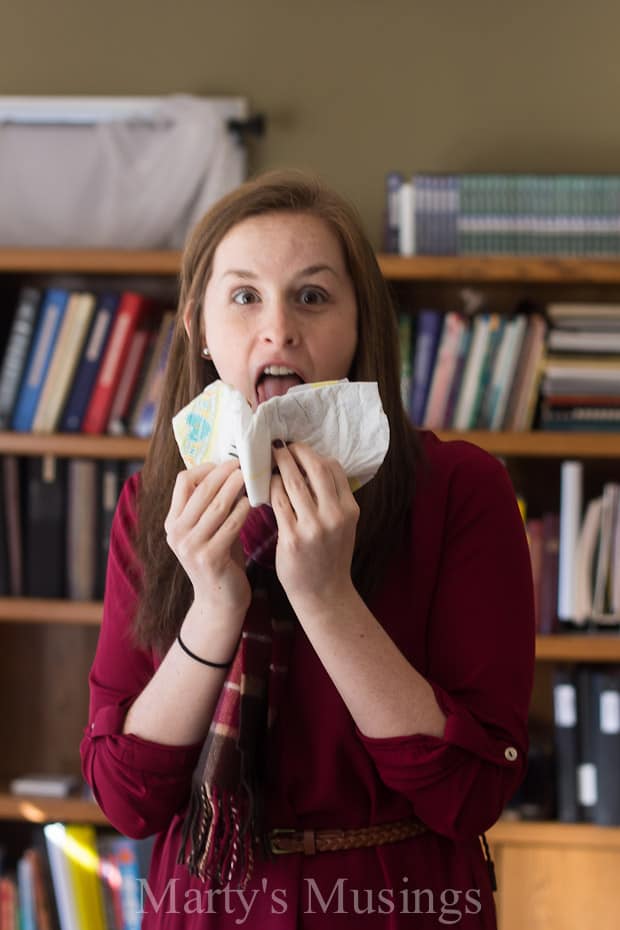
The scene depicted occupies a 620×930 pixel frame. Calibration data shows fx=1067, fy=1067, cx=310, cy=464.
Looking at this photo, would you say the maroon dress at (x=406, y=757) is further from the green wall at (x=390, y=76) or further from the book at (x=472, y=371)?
the green wall at (x=390, y=76)

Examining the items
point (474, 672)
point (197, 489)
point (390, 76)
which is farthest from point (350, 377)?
point (390, 76)

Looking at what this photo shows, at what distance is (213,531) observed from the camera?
102 centimetres

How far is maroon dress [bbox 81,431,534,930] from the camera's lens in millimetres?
1030

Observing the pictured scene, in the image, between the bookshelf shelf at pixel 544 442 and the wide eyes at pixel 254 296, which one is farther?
the bookshelf shelf at pixel 544 442

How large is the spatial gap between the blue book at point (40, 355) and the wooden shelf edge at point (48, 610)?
0.40 metres

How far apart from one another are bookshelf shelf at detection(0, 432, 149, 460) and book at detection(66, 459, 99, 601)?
95 millimetres

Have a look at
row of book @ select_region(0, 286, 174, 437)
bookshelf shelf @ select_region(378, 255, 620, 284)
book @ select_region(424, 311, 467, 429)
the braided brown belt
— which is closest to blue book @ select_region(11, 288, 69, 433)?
row of book @ select_region(0, 286, 174, 437)

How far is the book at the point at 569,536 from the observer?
7.78 feet

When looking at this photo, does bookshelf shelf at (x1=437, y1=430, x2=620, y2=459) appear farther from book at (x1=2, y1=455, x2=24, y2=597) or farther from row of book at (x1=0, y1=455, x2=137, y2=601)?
book at (x1=2, y1=455, x2=24, y2=597)

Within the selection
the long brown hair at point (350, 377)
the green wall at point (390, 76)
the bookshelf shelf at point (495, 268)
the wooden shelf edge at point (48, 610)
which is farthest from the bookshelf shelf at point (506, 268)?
the long brown hair at point (350, 377)

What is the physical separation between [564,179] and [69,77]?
4.15 ft

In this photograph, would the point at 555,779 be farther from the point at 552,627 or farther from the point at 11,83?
the point at 11,83

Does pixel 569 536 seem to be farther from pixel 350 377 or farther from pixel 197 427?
pixel 197 427

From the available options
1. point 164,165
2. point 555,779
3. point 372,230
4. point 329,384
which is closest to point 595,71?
point 372,230
